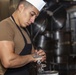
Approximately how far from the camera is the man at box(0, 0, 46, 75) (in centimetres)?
167

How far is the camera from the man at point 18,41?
1.67 metres

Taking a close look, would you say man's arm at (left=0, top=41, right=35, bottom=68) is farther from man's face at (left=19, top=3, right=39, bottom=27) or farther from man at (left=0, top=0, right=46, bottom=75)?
man's face at (left=19, top=3, right=39, bottom=27)

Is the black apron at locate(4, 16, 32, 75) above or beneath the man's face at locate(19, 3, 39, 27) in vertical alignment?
beneath

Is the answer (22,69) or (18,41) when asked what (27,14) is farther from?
(22,69)

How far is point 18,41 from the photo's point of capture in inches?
69.6

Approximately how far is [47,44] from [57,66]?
547 mm

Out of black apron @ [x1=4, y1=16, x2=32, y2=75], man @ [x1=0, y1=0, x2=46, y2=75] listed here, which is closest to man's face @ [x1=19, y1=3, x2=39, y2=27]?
man @ [x1=0, y1=0, x2=46, y2=75]

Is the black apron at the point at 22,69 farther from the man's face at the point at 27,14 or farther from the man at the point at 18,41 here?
the man's face at the point at 27,14

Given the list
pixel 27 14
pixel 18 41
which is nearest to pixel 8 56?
pixel 18 41

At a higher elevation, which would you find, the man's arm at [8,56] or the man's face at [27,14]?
the man's face at [27,14]

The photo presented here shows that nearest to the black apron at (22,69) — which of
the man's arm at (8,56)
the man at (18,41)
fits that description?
the man at (18,41)

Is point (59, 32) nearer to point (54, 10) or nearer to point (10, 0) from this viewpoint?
point (54, 10)

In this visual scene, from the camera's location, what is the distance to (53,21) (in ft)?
15.1

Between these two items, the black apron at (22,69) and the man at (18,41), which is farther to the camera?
the black apron at (22,69)
